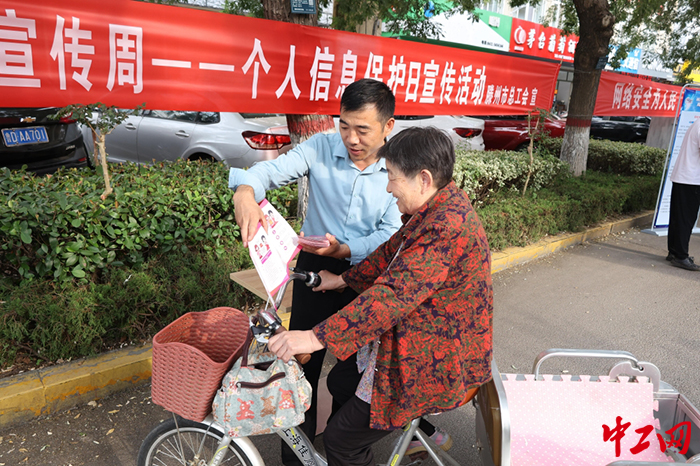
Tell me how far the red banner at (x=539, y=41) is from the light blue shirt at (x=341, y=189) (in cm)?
1924

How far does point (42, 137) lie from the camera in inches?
203

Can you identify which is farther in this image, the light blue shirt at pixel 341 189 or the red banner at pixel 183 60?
the red banner at pixel 183 60

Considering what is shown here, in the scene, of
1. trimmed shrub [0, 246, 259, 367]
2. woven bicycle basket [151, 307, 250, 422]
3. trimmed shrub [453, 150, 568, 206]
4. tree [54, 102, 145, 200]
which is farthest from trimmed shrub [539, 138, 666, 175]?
woven bicycle basket [151, 307, 250, 422]

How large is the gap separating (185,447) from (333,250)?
0.93m

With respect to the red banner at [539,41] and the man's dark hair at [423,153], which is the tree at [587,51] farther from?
the red banner at [539,41]

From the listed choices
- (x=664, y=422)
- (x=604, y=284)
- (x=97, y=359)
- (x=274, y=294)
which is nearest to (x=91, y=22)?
(x=97, y=359)

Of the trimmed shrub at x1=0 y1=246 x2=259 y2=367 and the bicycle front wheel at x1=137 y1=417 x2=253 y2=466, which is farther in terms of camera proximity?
the trimmed shrub at x1=0 y1=246 x2=259 y2=367

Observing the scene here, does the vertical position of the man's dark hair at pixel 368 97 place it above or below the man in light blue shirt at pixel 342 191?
above

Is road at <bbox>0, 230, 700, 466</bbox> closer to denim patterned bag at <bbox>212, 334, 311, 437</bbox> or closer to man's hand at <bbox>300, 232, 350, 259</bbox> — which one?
denim patterned bag at <bbox>212, 334, 311, 437</bbox>

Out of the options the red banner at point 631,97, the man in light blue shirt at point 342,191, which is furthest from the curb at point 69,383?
the red banner at point 631,97

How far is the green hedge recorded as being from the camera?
9.79 feet

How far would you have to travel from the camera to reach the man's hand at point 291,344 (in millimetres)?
1532

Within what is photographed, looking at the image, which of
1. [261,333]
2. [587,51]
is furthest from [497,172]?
[261,333]

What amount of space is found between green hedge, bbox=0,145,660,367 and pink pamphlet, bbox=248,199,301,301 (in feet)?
5.99
